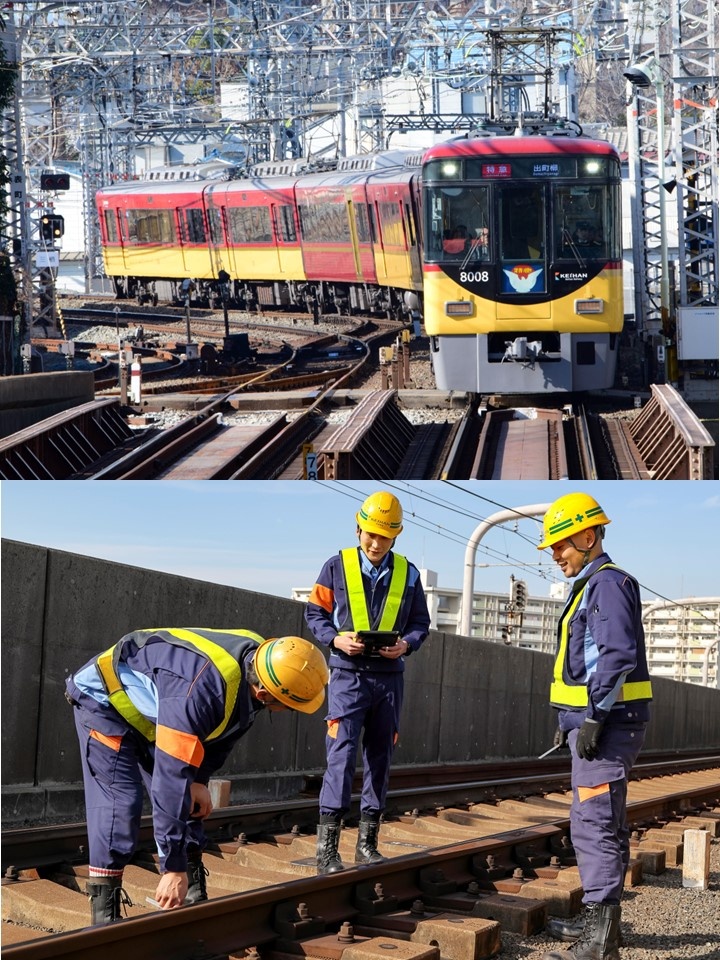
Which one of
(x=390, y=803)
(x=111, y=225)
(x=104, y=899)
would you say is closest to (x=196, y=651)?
(x=104, y=899)

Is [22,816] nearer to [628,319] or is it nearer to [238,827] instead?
[238,827]

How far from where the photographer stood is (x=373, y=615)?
5480 millimetres

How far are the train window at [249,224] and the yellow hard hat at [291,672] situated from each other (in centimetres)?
3293

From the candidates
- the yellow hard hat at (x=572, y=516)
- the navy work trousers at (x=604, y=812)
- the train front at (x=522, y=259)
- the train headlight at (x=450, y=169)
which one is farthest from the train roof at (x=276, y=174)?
the navy work trousers at (x=604, y=812)

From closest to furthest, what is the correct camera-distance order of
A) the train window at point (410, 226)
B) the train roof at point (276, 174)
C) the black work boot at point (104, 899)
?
the black work boot at point (104, 899)
the train window at point (410, 226)
the train roof at point (276, 174)

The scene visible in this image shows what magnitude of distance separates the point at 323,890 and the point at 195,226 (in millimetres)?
35859

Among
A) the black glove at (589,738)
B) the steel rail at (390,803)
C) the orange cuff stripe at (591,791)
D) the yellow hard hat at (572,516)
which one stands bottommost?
the steel rail at (390,803)

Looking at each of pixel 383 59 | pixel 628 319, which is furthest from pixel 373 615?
pixel 383 59

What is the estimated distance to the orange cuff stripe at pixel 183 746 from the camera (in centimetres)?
403

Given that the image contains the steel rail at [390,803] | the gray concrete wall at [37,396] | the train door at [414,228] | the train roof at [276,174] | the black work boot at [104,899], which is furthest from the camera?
the train roof at [276,174]

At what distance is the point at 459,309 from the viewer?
18.7 metres

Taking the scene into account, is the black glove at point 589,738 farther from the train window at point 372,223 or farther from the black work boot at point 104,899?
the train window at point 372,223

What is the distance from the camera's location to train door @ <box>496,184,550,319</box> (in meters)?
18.8

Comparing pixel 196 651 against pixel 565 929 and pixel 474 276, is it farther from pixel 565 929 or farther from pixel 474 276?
pixel 474 276
